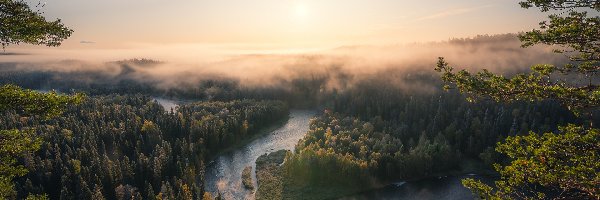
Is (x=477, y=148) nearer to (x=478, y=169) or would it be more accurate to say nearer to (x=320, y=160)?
(x=478, y=169)

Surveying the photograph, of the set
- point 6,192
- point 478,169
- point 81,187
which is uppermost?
point 6,192

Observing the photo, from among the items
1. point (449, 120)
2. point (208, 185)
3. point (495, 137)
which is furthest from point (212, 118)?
point (495, 137)

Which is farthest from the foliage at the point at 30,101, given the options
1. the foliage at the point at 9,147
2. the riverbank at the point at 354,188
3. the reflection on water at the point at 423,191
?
the reflection on water at the point at 423,191

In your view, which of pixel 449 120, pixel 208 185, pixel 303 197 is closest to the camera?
pixel 303 197

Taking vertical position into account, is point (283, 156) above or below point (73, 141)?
below

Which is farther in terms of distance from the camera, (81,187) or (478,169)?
(478,169)

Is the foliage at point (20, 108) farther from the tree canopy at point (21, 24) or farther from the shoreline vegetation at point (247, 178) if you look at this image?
the shoreline vegetation at point (247, 178)
